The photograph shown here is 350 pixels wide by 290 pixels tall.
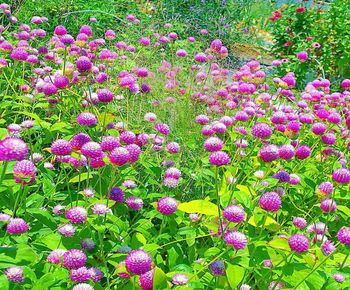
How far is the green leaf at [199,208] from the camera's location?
64.7 inches

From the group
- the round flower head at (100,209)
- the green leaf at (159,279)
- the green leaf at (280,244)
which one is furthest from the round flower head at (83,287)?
the green leaf at (280,244)

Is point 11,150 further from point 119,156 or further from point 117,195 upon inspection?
point 117,195

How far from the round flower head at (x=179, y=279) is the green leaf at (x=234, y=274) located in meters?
0.12

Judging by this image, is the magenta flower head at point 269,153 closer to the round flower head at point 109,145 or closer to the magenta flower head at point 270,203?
the magenta flower head at point 270,203

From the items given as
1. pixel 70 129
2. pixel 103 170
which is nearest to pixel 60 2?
pixel 70 129

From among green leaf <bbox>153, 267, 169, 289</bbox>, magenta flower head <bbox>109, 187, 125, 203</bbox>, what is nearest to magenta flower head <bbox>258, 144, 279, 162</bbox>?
magenta flower head <bbox>109, 187, 125, 203</bbox>

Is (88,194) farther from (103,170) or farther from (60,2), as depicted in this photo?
(60,2)

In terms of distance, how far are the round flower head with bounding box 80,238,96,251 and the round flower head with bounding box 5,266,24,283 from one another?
Answer: 28cm

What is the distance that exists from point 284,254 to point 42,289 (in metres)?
0.70

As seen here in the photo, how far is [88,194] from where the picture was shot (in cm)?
180

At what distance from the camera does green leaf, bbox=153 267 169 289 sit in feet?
4.33

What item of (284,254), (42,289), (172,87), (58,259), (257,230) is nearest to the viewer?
(42,289)

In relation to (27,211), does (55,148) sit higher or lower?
higher

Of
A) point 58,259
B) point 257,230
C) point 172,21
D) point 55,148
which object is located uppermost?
point 55,148
